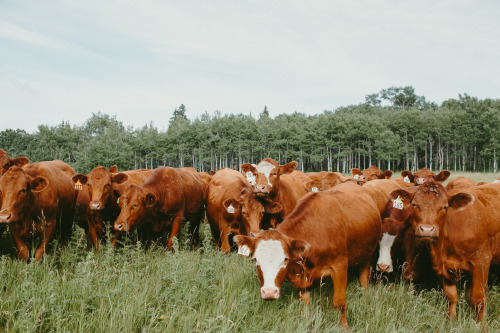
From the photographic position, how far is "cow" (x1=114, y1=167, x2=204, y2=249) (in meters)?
7.21

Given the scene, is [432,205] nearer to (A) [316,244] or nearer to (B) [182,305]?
(A) [316,244]

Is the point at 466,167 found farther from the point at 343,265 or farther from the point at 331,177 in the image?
the point at 343,265

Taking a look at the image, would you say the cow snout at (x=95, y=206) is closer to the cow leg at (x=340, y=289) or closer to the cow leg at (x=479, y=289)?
the cow leg at (x=340, y=289)

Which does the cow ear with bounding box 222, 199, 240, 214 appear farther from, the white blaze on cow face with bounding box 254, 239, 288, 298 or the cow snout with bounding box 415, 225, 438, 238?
the cow snout with bounding box 415, 225, 438, 238

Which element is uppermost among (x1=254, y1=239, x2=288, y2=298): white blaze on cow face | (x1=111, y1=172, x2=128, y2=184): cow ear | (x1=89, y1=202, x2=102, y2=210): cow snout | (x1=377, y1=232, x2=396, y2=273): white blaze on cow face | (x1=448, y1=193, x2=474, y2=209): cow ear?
(x1=111, y1=172, x2=128, y2=184): cow ear

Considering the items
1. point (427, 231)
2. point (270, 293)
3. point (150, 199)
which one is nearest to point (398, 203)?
point (427, 231)

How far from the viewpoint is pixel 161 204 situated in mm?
8195

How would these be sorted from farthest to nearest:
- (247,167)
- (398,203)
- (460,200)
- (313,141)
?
1. (313,141)
2. (247,167)
3. (398,203)
4. (460,200)

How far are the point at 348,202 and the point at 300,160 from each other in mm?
72773

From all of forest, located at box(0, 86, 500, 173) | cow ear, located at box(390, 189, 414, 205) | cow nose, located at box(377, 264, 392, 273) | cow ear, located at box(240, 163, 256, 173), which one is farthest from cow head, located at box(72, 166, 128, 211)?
forest, located at box(0, 86, 500, 173)

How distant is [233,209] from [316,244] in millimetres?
2987

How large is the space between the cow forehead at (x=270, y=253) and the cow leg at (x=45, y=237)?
405 centimetres

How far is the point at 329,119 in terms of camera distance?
81.3 meters

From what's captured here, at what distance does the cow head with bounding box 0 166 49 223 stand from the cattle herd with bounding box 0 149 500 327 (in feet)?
0.06
